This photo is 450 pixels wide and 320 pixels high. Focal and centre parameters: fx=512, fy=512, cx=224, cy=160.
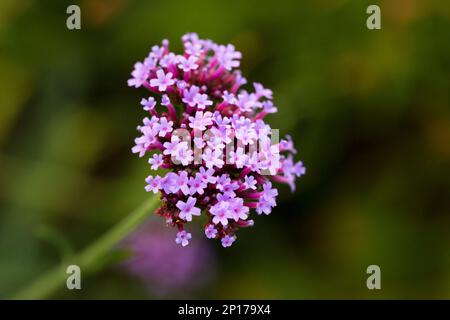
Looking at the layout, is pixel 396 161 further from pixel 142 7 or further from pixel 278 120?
pixel 142 7

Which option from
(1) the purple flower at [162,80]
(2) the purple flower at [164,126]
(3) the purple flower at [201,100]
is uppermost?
(1) the purple flower at [162,80]

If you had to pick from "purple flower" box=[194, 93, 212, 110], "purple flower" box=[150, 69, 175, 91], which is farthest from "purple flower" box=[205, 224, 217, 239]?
"purple flower" box=[150, 69, 175, 91]

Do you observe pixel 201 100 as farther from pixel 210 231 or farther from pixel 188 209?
pixel 210 231

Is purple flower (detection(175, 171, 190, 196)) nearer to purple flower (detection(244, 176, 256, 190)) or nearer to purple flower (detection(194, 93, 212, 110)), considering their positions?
purple flower (detection(244, 176, 256, 190))

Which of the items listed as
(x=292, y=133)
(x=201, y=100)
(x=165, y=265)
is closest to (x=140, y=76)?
(x=201, y=100)

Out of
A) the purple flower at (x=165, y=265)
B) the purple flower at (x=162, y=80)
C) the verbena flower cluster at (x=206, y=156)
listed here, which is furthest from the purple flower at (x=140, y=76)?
the purple flower at (x=165, y=265)

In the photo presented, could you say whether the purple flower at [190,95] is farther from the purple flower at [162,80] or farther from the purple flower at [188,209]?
the purple flower at [188,209]

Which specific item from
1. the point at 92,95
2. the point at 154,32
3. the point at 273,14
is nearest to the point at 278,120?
the point at 273,14
